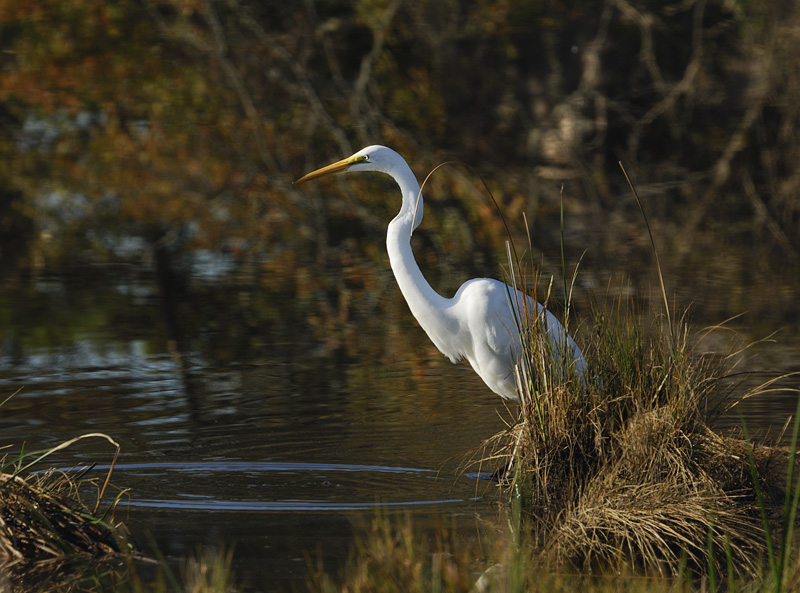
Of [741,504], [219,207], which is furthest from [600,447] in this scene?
[219,207]

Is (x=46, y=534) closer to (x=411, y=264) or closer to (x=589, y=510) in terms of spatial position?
(x=589, y=510)

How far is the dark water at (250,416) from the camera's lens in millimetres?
3561

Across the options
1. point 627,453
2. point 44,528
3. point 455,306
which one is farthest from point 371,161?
point 44,528

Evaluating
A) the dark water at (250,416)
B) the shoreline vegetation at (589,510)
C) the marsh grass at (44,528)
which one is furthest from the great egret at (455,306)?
the marsh grass at (44,528)

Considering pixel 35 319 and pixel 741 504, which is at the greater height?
pixel 35 319

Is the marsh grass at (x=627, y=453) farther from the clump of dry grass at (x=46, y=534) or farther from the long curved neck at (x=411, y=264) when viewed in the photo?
the clump of dry grass at (x=46, y=534)

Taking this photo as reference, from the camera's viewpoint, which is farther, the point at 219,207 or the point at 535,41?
the point at 535,41

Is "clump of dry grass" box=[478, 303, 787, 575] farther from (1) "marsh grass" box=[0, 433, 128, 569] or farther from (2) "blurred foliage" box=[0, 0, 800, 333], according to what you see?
(2) "blurred foliage" box=[0, 0, 800, 333]

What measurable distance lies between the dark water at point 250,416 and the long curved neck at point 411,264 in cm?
49

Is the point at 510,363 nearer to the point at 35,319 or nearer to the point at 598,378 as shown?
the point at 598,378

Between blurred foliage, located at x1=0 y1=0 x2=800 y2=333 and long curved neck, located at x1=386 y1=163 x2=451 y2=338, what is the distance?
13.0 feet

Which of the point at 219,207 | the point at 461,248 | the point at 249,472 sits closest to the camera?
the point at 249,472

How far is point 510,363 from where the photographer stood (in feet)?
14.6

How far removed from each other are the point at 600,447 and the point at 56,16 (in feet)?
39.9
